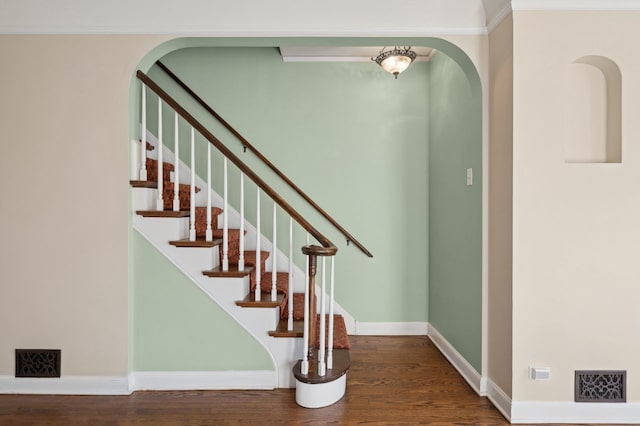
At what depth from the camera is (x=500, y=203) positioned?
254cm

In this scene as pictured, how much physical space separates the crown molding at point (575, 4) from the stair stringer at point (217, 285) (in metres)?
2.50

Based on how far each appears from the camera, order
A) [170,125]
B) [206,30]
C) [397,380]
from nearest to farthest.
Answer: [206,30]
[397,380]
[170,125]

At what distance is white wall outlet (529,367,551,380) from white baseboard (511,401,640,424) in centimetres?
15

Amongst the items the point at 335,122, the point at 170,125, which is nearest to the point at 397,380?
the point at 335,122

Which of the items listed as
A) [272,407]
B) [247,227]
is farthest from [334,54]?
[272,407]

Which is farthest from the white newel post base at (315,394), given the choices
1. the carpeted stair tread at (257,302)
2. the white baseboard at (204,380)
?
the carpeted stair tread at (257,302)

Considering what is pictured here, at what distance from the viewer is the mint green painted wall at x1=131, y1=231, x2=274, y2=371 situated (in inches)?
108

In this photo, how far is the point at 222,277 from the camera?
2.74 meters

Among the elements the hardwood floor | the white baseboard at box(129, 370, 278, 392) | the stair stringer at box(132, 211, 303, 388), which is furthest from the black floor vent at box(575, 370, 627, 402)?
the white baseboard at box(129, 370, 278, 392)

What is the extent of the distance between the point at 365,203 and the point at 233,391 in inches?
82.8

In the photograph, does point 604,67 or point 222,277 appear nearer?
point 604,67

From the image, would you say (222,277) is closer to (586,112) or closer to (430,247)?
(430,247)

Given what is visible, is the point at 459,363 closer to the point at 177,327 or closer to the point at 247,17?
the point at 177,327

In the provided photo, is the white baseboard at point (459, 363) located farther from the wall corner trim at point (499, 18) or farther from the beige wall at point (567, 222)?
the wall corner trim at point (499, 18)
